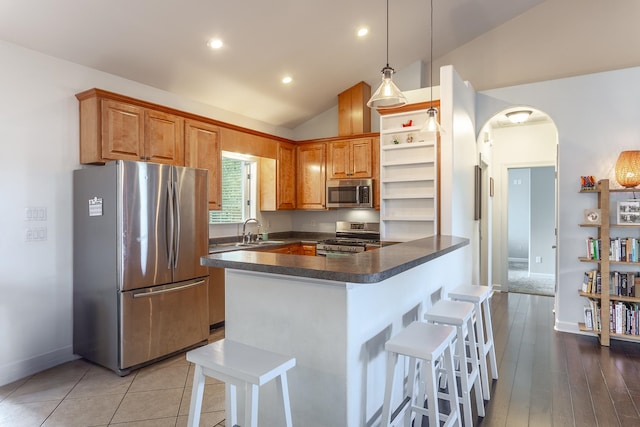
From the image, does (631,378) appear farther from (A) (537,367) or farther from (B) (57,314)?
(B) (57,314)

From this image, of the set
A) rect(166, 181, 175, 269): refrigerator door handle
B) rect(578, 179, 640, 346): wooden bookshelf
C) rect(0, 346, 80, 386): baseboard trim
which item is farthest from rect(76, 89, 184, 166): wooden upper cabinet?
rect(578, 179, 640, 346): wooden bookshelf

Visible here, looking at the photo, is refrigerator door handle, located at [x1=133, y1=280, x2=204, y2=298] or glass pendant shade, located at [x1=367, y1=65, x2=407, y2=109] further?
refrigerator door handle, located at [x1=133, y1=280, x2=204, y2=298]

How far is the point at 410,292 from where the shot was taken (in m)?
2.44

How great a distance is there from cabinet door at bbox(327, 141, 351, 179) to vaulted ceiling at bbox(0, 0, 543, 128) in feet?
2.54

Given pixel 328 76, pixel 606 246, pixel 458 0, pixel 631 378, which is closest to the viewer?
pixel 631 378

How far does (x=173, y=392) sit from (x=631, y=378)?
142 inches

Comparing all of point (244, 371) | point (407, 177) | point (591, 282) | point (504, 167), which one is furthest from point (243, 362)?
point (504, 167)

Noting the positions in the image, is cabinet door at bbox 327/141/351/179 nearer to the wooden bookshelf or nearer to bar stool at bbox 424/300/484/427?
the wooden bookshelf

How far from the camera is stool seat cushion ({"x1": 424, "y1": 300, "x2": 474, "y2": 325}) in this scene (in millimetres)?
2225

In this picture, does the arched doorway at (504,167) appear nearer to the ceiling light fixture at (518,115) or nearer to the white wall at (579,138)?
the ceiling light fixture at (518,115)

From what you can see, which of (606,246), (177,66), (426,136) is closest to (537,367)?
(606,246)

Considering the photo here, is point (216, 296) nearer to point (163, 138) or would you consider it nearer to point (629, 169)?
point (163, 138)

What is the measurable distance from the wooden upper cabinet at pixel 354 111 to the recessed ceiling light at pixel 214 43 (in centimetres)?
226

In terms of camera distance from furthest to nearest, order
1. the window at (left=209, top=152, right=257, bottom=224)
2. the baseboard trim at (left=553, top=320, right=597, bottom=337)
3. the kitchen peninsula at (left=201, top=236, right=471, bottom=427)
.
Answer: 1. the window at (left=209, top=152, right=257, bottom=224)
2. the baseboard trim at (left=553, top=320, right=597, bottom=337)
3. the kitchen peninsula at (left=201, top=236, right=471, bottom=427)
